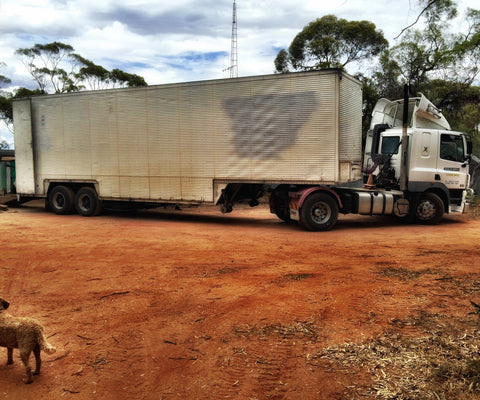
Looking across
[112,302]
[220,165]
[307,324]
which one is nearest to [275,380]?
[307,324]

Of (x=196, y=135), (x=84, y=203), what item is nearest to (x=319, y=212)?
(x=196, y=135)

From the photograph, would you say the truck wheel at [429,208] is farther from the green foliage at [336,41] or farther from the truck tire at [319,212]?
the green foliage at [336,41]

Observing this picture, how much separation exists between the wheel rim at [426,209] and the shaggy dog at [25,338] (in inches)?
435

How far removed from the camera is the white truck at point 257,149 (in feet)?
35.6

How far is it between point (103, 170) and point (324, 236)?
7.67m

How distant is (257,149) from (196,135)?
6.60ft

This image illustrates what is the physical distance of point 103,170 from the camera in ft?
A: 44.5

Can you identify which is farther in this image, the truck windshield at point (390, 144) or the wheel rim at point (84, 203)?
the wheel rim at point (84, 203)

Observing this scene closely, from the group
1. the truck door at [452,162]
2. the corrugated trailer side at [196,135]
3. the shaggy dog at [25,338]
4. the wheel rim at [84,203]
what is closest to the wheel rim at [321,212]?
the corrugated trailer side at [196,135]

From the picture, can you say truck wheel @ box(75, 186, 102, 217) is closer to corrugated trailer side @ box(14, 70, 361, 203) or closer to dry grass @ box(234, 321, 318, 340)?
corrugated trailer side @ box(14, 70, 361, 203)

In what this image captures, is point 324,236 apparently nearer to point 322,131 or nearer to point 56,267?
point 322,131

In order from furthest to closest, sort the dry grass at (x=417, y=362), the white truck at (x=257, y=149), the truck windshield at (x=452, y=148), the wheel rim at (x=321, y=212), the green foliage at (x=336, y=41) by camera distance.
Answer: the green foliage at (x=336, y=41) → the truck windshield at (x=452, y=148) → the wheel rim at (x=321, y=212) → the white truck at (x=257, y=149) → the dry grass at (x=417, y=362)

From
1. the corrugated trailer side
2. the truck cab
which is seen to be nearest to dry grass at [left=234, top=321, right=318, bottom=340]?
the corrugated trailer side

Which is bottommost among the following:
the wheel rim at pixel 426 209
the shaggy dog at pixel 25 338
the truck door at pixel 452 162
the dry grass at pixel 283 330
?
the dry grass at pixel 283 330
